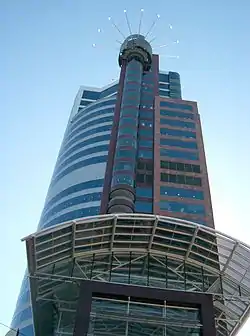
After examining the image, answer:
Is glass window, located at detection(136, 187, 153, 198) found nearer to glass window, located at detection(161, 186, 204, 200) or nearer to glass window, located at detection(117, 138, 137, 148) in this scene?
glass window, located at detection(161, 186, 204, 200)

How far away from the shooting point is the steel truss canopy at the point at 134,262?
2777cm

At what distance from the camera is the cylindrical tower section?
6309 cm

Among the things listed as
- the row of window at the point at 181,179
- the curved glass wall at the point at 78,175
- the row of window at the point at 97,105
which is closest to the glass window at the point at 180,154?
the row of window at the point at 181,179

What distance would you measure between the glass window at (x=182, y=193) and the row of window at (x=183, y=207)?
1612 mm

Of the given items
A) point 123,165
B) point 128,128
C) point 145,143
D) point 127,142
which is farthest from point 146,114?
point 123,165

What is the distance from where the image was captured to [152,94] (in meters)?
91.5

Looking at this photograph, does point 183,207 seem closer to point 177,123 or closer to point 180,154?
point 180,154

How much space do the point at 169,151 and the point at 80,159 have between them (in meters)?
18.4

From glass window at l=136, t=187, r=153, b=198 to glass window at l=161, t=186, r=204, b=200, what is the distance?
244 cm

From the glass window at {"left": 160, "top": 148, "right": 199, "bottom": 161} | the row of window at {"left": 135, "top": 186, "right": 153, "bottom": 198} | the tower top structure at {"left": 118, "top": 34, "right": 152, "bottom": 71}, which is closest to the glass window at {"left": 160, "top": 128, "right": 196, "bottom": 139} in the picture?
the glass window at {"left": 160, "top": 148, "right": 199, "bottom": 161}

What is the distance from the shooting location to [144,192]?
68875 millimetres

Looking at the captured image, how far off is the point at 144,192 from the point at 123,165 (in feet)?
18.3

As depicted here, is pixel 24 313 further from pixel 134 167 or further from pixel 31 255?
pixel 31 255

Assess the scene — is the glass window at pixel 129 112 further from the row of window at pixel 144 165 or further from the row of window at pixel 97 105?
the row of window at pixel 97 105
